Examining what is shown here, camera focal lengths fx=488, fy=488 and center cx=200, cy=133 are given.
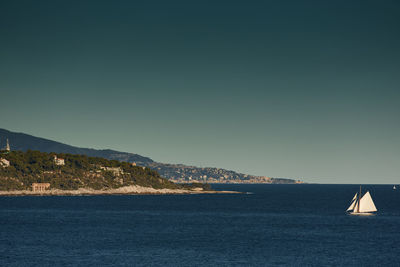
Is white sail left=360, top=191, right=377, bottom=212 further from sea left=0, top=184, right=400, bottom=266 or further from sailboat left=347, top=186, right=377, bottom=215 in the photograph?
sea left=0, top=184, right=400, bottom=266

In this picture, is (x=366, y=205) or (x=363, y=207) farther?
(x=366, y=205)

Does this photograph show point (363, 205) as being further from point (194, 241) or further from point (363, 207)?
point (194, 241)

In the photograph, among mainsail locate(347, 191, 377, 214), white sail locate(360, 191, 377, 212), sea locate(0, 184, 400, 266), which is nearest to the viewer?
sea locate(0, 184, 400, 266)

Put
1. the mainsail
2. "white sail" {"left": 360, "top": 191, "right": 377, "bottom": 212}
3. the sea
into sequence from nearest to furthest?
the sea, the mainsail, "white sail" {"left": 360, "top": 191, "right": 377, "bottom": 212}

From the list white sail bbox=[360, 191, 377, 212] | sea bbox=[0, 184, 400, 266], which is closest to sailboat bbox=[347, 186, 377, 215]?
white sail bbox=[360, 191, 377, 212]

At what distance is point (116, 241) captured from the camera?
86875 millimetres

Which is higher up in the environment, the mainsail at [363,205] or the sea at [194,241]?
the mainsail at [363,205]

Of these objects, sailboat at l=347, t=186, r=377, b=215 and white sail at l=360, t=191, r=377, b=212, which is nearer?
sailboat at l=347, t=186, r=377, b=215

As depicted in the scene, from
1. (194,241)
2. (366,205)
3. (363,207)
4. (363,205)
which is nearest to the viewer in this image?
(194,241)

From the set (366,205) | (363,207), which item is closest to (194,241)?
(363,207)

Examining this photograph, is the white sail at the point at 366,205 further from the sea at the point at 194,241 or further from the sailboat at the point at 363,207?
the sea at the point at 194,241

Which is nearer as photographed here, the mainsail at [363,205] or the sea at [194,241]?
the sea at [194,241]

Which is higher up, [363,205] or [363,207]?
[363,205]

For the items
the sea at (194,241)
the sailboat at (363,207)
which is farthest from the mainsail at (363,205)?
the sea at (194,241)
